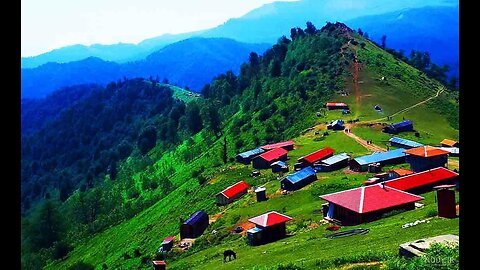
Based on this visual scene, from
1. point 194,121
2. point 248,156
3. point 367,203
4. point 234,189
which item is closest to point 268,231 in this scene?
point 367,203

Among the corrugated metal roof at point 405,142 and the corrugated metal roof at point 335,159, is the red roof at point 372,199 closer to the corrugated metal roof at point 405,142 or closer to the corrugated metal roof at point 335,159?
the corrugated metal roof at point 335,159

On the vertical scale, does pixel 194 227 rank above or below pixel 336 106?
below

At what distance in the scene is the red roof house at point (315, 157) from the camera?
8581cm

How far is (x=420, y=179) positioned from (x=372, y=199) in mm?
12464

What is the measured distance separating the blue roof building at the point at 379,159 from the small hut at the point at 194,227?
79.8 feet

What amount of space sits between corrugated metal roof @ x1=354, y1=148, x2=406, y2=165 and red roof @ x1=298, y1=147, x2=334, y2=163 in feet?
26.9

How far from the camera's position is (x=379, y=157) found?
261ft

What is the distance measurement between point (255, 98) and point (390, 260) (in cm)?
14034

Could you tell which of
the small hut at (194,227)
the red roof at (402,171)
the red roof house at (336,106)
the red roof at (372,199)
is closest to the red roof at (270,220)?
the red roof at (372,199)

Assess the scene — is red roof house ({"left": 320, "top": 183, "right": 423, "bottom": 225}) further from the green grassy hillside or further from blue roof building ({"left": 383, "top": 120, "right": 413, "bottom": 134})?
blue roof building ({"left": 383, "top": 120, "right": 413, "bottom": 134})

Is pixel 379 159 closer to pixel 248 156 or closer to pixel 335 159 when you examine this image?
pixel 335 159

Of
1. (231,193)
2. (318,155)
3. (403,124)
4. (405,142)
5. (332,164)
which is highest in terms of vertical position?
(403,124)
